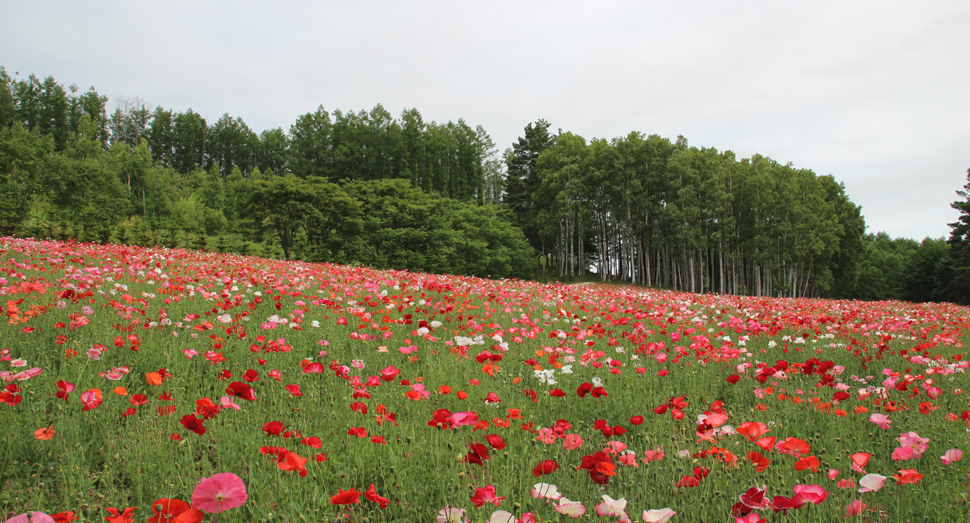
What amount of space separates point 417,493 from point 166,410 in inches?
57.9

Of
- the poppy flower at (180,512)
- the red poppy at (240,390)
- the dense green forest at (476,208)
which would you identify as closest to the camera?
the poppy flower at (180,512)

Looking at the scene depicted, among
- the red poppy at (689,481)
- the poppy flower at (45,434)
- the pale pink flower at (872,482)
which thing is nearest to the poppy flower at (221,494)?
the poppy flower at (45,434)

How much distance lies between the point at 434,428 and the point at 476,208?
108ft

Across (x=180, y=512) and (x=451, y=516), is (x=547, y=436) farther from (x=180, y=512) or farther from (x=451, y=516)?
(x=180, y=512)

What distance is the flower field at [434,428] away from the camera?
181cm

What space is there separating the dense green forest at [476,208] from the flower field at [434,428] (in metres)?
24.2

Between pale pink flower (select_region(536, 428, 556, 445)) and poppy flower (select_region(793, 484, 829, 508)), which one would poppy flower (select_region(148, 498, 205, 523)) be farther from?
poppy flower (select_region(793, 484, 829, 508))

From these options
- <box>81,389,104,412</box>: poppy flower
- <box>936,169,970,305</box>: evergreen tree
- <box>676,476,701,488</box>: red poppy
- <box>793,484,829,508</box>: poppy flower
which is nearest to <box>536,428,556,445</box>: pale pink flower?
<box>676,476,701,488</box>: red poppy

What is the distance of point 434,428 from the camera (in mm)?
2625

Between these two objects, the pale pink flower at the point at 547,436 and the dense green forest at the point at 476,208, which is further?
the dense green forest at the point at 476,208

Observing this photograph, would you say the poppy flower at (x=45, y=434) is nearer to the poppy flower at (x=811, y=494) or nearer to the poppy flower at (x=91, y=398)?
the poppy flower at (x=91, y=398)

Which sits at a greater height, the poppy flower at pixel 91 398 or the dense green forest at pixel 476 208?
the dense green forest at pixel 476 208

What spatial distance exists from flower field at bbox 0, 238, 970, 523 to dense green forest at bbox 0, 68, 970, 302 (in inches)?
955

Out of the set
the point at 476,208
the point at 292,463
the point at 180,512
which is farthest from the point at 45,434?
the point at 476,208
